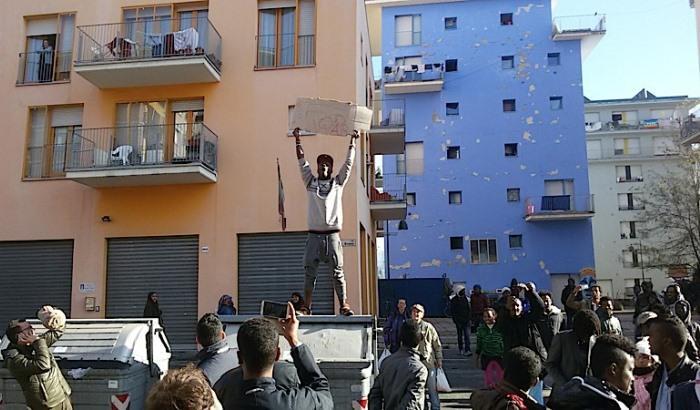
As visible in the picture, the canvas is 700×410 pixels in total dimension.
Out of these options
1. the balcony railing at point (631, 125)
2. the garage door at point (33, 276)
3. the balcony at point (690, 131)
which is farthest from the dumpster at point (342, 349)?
the balcony railing at point (631, 125)

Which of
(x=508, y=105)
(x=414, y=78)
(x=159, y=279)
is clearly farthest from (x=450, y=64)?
(x=159, y=279)

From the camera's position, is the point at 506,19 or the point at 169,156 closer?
the point at 169,156

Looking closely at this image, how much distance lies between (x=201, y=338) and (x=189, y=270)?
41.2 feet

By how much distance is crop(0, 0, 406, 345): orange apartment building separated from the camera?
659 inches

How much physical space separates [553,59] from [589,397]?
35.5 meters

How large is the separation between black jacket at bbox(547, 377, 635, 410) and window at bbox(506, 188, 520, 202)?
106 ft

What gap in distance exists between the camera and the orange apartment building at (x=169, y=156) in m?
16.8

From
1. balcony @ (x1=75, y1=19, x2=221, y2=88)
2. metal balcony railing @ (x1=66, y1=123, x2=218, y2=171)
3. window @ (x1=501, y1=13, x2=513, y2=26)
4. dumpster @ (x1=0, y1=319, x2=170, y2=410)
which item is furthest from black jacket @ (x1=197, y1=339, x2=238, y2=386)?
window @ (x1=501, y1=13, x2=513, y2=26)

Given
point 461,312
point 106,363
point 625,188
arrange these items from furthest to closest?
1. point 625,188
2. point 461,312
3. point 106,363

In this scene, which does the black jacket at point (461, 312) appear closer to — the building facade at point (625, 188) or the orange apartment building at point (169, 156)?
the orange apartment building at point (169, 156)

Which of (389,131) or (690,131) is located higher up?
(690,131)

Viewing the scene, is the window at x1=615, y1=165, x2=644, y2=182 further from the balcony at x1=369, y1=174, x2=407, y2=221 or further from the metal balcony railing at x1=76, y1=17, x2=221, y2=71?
the metal balcony railing at x1=76, y1=17, x2=221, y2=71

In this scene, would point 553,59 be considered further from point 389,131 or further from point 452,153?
point 389,131

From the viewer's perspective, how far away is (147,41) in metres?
17.6
